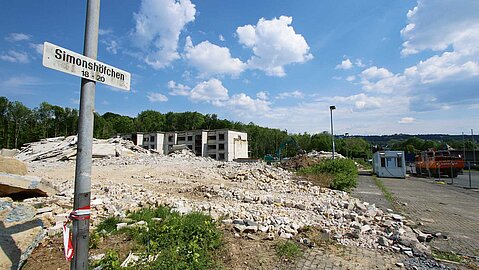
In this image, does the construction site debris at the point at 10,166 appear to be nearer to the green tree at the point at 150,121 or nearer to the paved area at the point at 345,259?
the paved area at the point at 345,259

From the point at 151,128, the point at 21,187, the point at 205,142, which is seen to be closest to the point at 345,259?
the point at 21,187

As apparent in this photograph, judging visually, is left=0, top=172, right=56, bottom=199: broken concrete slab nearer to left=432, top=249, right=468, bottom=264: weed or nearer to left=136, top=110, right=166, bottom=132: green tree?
left=432, top=249, right=468, bottom=264: weed

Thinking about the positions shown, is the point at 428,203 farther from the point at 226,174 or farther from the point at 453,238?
the point at 226,174

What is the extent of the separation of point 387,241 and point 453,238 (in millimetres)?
2488

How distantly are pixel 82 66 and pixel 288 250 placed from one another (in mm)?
4237

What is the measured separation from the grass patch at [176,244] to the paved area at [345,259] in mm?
1476

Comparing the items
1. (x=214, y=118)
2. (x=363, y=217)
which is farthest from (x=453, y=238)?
(x=214, y=118)

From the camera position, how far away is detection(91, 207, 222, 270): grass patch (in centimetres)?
372

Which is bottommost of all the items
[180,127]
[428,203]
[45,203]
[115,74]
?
[428,203]

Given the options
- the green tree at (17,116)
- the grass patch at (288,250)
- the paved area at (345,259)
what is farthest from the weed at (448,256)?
the green tree at (17,116)

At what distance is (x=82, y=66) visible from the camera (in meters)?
2.73

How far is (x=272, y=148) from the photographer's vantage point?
3410 inches

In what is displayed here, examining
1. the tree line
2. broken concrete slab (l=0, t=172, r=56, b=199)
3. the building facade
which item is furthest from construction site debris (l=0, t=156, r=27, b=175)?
the building facade

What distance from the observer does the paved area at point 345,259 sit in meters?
4.71
